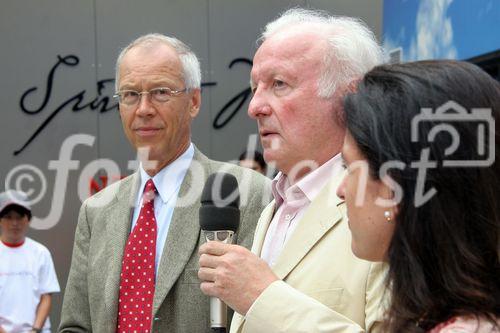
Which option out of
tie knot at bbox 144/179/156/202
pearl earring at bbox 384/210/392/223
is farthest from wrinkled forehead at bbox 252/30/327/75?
pearl earring at bbox 384/210/392/223

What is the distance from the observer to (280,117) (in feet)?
7.82

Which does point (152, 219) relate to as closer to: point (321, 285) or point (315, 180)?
point (315, 180)

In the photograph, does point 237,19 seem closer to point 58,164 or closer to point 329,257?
point 58,164

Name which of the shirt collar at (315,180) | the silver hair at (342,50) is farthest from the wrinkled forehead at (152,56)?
the shirt collar at (315,180)

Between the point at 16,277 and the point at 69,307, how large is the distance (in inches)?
148

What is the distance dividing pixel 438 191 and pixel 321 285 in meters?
0.67

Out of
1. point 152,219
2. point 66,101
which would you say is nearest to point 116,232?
point 152,219

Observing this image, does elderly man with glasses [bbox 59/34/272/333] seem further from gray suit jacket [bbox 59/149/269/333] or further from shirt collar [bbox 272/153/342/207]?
shirt collar [bbox 272/153/342/207]

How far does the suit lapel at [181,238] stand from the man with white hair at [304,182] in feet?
1.37

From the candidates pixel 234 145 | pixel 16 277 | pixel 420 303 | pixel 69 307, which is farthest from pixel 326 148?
pixel 234 145

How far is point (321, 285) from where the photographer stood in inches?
80.7

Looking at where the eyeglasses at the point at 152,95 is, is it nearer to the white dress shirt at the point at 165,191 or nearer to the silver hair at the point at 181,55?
the silver hair at the point at 181,55

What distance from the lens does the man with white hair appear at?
1970 mm

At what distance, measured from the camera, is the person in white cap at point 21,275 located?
21.2ft
